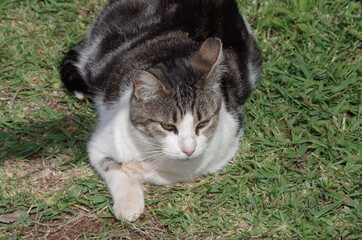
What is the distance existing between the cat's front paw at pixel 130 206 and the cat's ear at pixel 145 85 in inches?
23.3

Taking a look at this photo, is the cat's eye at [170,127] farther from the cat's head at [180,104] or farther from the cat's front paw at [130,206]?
the cat's front paw at [130,206]

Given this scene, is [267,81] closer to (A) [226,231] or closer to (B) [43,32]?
(A) [226,231]

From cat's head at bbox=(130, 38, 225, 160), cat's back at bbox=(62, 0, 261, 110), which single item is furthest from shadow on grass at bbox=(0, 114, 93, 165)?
cat's head at bbox=(130, 38, 225, 160)

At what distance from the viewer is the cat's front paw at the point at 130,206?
11.3 feet

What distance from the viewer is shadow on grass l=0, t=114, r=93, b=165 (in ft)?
13.1

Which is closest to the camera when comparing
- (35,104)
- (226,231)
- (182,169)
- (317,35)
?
(226,231)

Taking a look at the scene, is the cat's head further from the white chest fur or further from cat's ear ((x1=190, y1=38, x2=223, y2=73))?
the white chest fur

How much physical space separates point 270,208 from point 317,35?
1.87 m

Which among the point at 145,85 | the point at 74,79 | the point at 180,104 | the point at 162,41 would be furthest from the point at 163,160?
the point at 74,79

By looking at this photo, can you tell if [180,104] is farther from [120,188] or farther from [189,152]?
[120,188]

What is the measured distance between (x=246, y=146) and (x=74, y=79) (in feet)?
4.62

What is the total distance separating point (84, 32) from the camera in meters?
5.05

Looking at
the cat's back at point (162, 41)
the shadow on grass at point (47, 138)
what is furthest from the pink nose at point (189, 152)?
the shadow on grass at point (47, 138)

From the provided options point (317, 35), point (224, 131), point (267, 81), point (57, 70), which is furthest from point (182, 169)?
point (317, 35)
